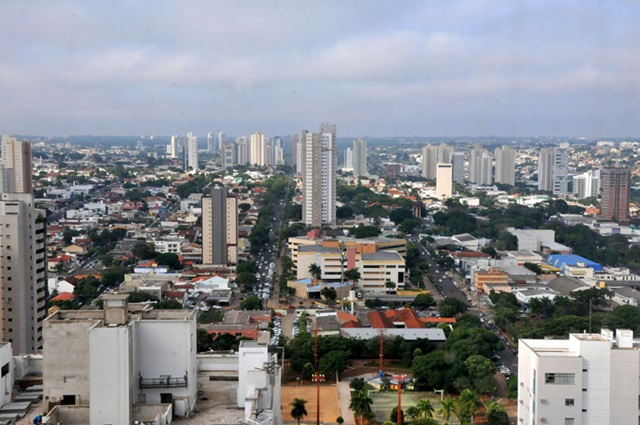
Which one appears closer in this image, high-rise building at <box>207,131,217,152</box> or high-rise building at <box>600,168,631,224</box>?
high-rise building at <box>600,168,631,224</box>

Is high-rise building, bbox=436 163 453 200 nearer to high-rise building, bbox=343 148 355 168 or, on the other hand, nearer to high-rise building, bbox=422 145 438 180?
high-rise building, bbox=422 145 438 180

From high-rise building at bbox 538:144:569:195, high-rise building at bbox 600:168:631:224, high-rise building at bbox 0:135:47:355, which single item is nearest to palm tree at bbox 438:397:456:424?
high-rise building at bbox 0:135:47:355

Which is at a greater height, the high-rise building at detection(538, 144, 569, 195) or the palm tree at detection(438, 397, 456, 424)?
the high-rise building at detection(538, 144, 569, 195)

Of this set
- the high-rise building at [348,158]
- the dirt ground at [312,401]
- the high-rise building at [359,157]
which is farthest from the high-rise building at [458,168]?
the dirt ground at [312,401]

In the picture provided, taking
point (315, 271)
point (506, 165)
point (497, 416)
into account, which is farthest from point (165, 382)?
point (506, 165)

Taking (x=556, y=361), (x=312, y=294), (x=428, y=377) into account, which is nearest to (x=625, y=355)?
(x=556, y=361)

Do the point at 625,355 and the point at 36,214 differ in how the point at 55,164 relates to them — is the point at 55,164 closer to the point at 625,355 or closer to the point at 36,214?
the point at 36,214

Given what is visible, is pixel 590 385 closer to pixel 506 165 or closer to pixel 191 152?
pixel 506 165
